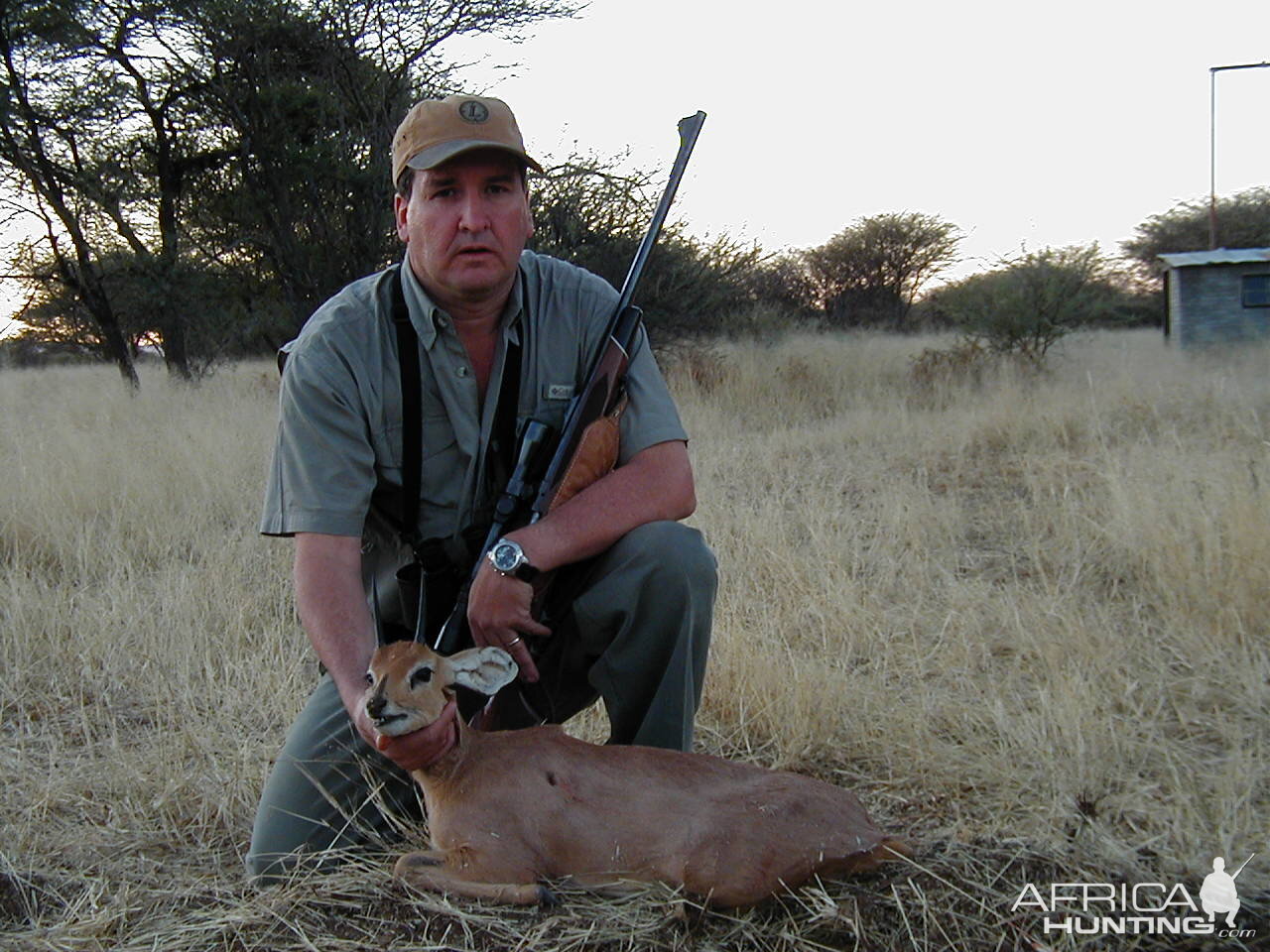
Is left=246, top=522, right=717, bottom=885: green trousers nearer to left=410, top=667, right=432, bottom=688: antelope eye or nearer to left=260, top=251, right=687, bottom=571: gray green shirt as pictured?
left=260, top=251, right=687, bottom=571: gray green shirt

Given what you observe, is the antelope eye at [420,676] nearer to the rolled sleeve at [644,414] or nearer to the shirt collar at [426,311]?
the rolled sleeve at [644,414]

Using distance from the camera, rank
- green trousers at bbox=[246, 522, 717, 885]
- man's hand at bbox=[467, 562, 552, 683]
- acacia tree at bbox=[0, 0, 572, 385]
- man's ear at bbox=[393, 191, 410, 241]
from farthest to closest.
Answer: acacia tree at bbox=[0, 0, 572, 385] → man's ear at bbox=[393, 191, 410, 241] → green trousers at bbox=[246, 522, 717, 885] → man's hand at bbox=[467, 562, 552, 683]

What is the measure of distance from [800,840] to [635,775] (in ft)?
1.17

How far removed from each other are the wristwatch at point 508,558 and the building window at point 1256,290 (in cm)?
1803

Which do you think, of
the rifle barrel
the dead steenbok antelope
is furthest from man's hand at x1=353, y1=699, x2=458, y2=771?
the rifle barrel

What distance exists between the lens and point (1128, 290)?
30594 mm

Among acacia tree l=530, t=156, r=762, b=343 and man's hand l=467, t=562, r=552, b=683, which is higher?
acacia tree l=530, t=156, r=762, b=343

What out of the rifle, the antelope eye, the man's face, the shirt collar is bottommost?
the antelope eye

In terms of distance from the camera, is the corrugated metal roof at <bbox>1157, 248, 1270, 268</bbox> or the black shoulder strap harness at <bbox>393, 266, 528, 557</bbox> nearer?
the black shoulder strap harness at <bbox>393, 266, 528, 557</bbox>

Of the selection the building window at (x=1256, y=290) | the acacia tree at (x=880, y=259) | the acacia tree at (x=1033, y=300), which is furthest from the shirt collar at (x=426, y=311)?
the acacia tree at (x=880, y=259)

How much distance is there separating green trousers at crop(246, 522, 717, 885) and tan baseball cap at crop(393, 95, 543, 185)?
1025 millimetres

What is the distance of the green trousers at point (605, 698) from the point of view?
2738 millimetres

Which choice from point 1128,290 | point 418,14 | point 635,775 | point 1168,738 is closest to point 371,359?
point 635,775

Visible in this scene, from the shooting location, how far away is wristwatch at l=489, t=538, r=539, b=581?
2.62 metres
